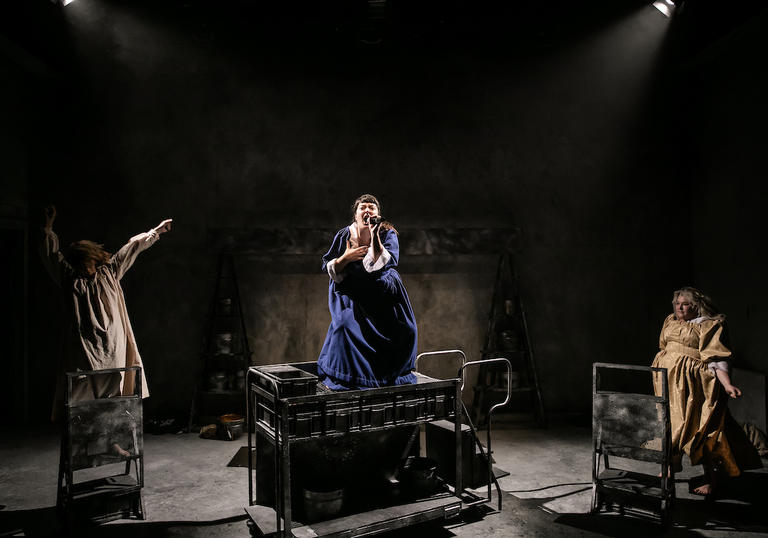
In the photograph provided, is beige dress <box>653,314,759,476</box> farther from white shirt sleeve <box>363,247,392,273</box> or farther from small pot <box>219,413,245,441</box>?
small pot <box>219,413,245,441</box>

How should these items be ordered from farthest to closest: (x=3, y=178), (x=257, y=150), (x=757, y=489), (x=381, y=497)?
(x=257, y=150)
(x=3, y=178)
(x=757, y=489)
(x=381, y=497)

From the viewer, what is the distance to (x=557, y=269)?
6602 mm

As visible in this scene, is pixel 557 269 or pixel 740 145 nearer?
pixel 740 145

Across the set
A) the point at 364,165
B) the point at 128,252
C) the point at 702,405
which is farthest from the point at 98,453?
the point at 702,405

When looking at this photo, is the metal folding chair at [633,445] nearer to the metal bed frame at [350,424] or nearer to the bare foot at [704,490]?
the bare foot at [704,490]

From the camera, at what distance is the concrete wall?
6.21 metres

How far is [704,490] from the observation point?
4.12 meters

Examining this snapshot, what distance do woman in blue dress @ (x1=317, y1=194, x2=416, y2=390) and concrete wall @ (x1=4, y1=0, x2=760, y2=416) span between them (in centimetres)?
267

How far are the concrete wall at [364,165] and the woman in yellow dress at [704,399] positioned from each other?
2360 mm

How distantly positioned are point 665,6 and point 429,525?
663 centimetres

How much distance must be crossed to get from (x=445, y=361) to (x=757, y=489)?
322 centimetres

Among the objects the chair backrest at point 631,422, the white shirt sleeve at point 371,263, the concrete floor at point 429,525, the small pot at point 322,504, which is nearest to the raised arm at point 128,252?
the concrete floor at point 429,525

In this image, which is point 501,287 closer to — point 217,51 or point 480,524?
point 480,524

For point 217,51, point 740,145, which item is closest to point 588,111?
point 740,145
